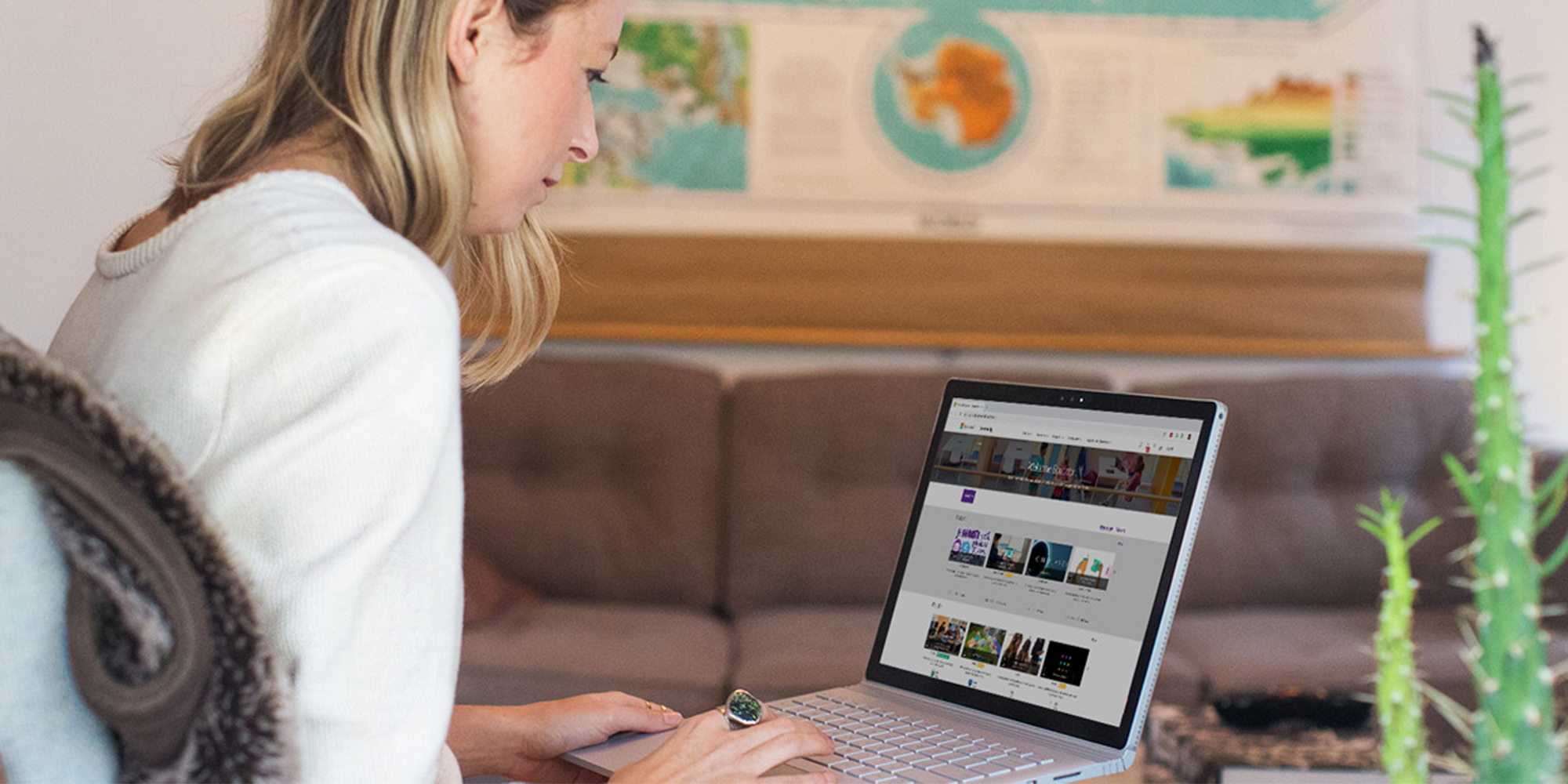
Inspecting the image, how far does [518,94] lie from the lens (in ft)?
2.98

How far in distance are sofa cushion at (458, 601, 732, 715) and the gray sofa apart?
0.49 ft

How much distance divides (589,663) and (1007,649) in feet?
4.52

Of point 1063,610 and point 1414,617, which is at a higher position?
point 1063,610

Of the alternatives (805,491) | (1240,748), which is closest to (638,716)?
(1240,748)

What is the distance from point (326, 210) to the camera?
0.71 metres

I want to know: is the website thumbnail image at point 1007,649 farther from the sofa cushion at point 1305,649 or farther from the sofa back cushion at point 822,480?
the sofa back cushion at point 822,480

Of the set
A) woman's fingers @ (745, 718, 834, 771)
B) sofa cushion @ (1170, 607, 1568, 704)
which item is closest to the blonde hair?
woman's fingers @ (745, 718, 834, 771)

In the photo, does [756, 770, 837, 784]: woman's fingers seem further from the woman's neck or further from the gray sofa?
the gray sofa

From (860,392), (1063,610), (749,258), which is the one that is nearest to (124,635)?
(1063,610)

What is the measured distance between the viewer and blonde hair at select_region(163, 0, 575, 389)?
2.73 feet

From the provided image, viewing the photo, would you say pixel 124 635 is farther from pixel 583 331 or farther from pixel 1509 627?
pixel 583 331

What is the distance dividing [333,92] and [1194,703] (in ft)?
6.55

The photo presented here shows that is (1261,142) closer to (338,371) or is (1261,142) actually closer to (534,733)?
(534,733)

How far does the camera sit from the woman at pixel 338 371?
0.66 meters
